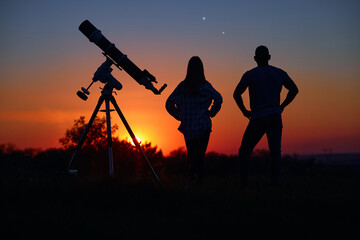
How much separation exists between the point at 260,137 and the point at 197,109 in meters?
1.19

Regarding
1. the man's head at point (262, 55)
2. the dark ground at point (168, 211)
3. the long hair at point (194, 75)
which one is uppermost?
the man's head at point (262, 55)

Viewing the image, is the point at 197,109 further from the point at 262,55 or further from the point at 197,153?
the point at 262,55

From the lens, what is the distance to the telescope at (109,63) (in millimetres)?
7117

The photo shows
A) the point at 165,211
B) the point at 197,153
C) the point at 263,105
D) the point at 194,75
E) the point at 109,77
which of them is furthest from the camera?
the point at 109,77

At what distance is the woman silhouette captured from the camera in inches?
251

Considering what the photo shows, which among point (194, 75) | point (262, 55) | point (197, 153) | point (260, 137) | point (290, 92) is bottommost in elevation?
point (197, 153)

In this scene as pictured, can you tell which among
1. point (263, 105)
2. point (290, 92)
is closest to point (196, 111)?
point (263, 105)

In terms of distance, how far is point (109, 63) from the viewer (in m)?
7.27

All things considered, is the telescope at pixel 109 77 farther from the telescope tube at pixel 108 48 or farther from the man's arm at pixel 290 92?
the man's arm at pixel 290 92

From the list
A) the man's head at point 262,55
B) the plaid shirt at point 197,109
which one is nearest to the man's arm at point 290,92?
the man's head at point 262,55

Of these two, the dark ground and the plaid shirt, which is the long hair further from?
the dark ground

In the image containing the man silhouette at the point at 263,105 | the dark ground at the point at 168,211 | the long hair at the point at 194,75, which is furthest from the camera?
the man silhouette at the point at 263,105

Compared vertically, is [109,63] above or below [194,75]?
above

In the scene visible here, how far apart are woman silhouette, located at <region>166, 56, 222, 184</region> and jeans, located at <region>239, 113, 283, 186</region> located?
2.21 feet
